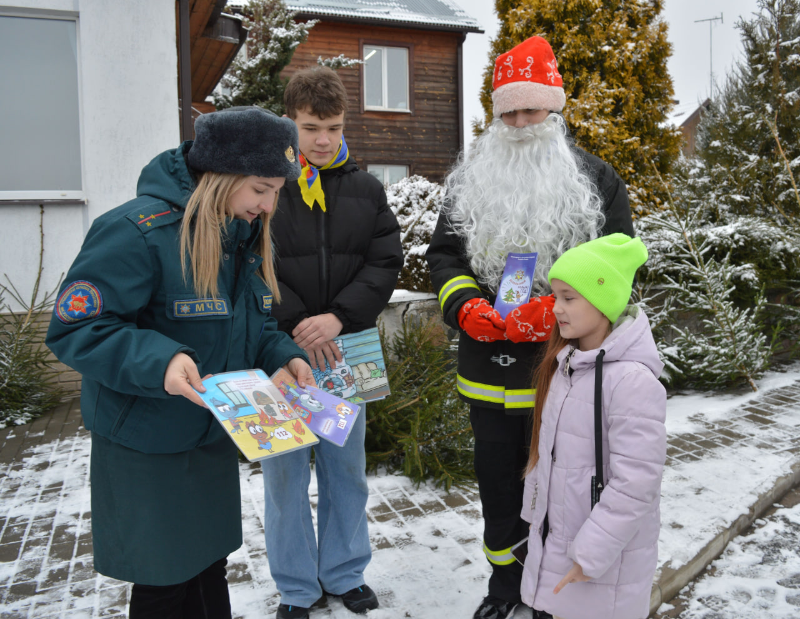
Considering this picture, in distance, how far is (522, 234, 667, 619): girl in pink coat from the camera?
1.83 m

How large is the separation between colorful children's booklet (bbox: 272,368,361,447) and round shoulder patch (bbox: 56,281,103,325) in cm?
57

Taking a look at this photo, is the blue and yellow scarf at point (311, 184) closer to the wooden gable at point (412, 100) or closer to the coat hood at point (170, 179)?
the coat hood at point (170, 179)

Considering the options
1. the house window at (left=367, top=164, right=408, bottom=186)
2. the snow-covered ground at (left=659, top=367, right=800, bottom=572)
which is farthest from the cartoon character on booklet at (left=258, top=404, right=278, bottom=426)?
the house window at (left=367, top=164, right=408, bottom=186)

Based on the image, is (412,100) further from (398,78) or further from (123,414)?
(123,414)

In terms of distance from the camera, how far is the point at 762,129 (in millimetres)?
8547

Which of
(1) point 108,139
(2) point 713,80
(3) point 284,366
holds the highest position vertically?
(2) point 713,80

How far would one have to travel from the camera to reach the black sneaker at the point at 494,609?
2.58m

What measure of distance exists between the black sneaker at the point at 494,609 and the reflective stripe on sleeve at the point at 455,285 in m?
1.24

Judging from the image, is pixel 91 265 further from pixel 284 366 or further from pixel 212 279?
pixel 284 366

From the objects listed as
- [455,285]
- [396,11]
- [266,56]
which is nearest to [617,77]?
[266,56]

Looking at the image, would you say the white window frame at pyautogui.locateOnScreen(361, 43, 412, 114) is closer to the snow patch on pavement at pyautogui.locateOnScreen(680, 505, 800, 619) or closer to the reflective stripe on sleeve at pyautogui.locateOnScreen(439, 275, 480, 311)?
the snow patch on pavement at pyautogui.locateOnScreen(680, 505, 800, 619)

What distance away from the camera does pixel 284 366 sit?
2.09 m

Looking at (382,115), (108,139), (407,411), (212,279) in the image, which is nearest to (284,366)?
(212,279)

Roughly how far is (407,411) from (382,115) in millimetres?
12828
